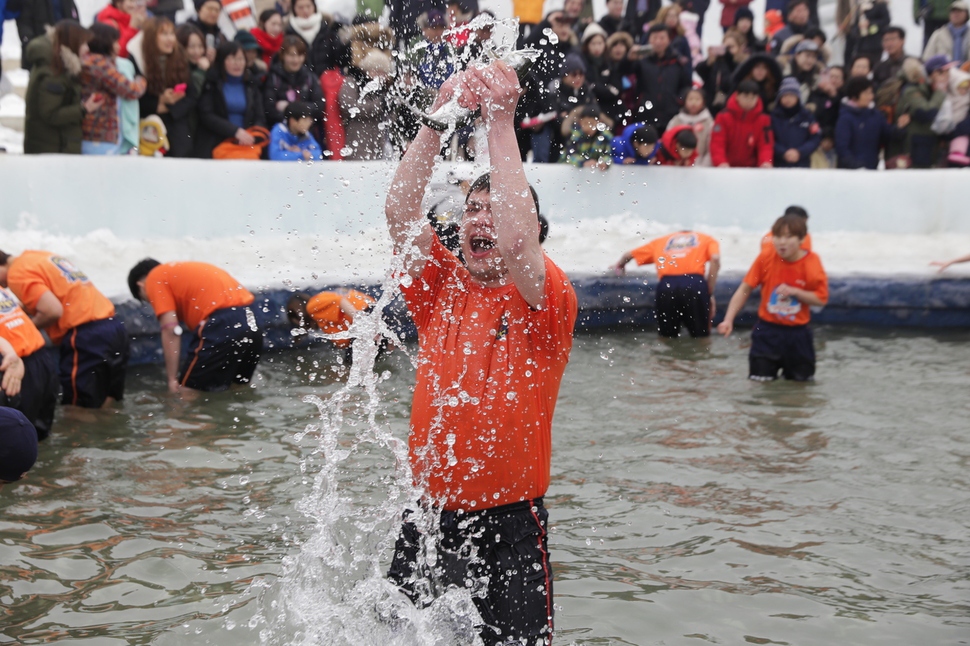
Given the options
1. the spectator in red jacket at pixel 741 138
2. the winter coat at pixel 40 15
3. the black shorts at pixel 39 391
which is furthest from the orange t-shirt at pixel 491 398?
the spectator in red jacket at pixel 741 138

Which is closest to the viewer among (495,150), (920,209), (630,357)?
(495,150)

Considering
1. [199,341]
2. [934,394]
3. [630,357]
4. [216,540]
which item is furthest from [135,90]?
[934,394]

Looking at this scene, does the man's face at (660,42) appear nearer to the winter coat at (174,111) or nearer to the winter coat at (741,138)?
the winter coat at (741,138)

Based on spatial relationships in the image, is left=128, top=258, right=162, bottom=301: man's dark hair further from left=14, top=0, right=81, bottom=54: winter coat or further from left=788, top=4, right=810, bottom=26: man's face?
left=788, top=4, right=810, bottom=26: man's face

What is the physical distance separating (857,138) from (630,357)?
4.89 meters

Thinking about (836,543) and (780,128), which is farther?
(780,128)

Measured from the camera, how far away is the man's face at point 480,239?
318cm

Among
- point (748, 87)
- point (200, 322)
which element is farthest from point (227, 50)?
point (748, 87)

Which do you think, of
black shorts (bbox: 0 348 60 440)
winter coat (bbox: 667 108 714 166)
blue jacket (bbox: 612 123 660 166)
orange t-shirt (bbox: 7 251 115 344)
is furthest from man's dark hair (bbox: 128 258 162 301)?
winter coat (bbox: 667 108 714 166)

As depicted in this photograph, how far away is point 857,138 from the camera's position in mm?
12609

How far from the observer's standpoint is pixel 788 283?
27.2 ft

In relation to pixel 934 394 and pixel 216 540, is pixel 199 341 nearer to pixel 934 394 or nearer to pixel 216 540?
pixel 216 540

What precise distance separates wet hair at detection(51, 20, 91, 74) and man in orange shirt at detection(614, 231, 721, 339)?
462 cm

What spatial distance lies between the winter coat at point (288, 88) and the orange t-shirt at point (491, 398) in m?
7.39
